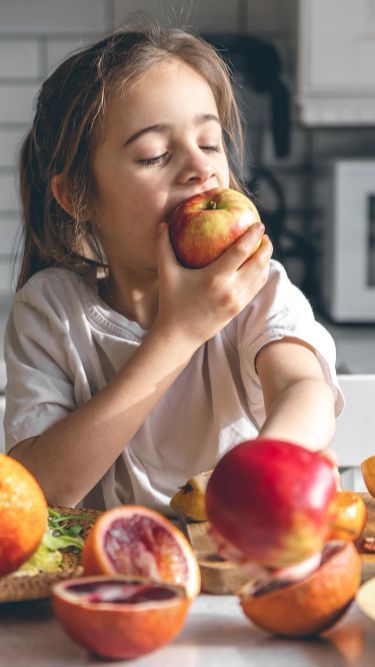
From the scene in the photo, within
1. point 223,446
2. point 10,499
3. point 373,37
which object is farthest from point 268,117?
point 10,499

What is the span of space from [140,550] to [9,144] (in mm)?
1947

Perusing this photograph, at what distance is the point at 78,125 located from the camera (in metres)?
1.27

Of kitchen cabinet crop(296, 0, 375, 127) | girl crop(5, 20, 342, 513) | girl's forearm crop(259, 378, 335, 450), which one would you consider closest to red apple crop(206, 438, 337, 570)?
girl's forearm crop(259, 378, 335, 450)

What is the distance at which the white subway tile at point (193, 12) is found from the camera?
248 centimetres

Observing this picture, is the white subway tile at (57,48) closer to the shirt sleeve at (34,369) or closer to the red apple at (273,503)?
the shirt sleeve at (34,369)

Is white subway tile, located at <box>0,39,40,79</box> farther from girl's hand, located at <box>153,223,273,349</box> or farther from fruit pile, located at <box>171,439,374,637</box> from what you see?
fruit pile, located at <box>171,439,374,637</box>

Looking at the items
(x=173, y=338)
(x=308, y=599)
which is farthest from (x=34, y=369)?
(x=308, y=599)

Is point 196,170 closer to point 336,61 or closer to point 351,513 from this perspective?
point 351,513

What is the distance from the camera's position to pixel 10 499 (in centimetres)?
71

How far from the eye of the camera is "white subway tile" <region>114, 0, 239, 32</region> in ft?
8.13

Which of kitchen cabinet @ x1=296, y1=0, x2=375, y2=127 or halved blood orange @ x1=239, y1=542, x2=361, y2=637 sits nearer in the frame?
halved blood orange @ x1=239, y1=542, x2=361, y2=637

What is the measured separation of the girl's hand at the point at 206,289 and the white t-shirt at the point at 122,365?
0.10 m

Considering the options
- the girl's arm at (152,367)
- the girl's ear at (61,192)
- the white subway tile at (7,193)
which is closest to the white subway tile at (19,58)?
the white subway tile at (7,193)

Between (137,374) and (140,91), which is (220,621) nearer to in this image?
(137,374)
